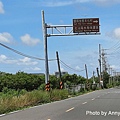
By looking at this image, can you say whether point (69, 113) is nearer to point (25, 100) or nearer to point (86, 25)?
point (25, 100)

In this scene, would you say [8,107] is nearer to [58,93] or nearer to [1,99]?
[1,99]

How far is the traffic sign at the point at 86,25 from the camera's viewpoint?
117 ft

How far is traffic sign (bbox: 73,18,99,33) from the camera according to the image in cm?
3566

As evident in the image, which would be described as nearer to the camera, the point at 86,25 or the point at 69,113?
the point at 69,113

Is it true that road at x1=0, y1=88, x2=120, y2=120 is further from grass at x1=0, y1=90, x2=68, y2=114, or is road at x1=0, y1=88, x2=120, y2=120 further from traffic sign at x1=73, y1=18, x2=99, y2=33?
traffic sign at x1=73, y1=18, x2=99, y2=33

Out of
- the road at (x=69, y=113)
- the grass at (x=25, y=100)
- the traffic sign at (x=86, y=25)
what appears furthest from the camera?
the traffic sign at (x=86, y=25)

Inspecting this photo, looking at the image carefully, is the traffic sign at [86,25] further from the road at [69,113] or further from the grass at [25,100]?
the road at [69,113]

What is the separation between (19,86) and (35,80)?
513cm

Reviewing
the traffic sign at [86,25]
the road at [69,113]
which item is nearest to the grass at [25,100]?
the road at [69,113]

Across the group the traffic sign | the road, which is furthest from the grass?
the traffic sign

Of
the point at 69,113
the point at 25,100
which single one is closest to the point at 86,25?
the point at 25,100

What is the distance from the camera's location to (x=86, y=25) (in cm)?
3578

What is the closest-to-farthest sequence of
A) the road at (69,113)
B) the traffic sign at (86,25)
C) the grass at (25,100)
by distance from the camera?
the road at (69,113)
the grass at (25,100)
the traffic sign at (86,25)

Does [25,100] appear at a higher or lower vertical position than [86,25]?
lower
